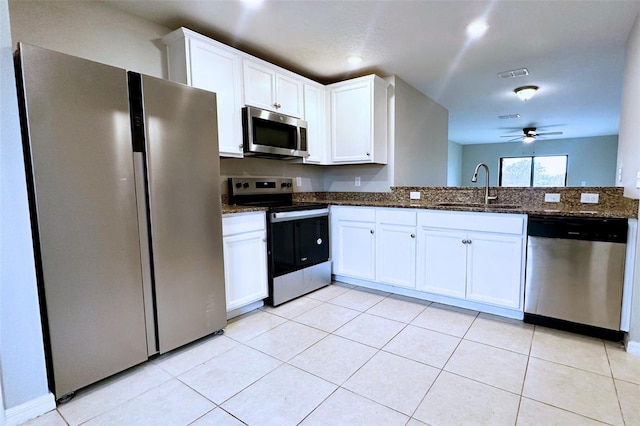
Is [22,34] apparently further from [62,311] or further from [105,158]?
[62,311]

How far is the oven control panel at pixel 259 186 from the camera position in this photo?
294 cm

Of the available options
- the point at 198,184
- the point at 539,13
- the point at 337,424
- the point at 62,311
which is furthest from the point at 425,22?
the point at 62,311

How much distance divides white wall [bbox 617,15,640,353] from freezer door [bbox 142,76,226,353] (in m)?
2.71

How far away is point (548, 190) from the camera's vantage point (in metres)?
2.77

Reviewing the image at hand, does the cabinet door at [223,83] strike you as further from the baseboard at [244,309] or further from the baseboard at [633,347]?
the baseboard at [633,347]

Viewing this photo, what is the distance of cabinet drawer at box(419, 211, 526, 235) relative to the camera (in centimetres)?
241

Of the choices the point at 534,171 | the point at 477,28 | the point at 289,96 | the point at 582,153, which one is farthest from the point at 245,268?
the point at 582,153

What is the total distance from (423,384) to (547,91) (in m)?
4.37

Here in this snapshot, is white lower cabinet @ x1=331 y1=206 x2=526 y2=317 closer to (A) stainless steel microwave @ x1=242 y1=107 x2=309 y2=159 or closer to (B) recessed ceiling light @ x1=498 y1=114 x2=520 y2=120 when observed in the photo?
(A) stainless steel microwave @ x1=242 y1=107 x2=309 y2=159

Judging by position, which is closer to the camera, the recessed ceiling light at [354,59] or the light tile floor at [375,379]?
the light tile floor at [375,379]

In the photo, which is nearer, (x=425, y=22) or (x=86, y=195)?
(x=86, y=195)

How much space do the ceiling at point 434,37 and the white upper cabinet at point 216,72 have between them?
16cm

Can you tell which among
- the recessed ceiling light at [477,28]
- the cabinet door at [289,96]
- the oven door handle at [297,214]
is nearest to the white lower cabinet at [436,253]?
the oven door handle at [297,214]

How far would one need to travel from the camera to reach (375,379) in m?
1.77
